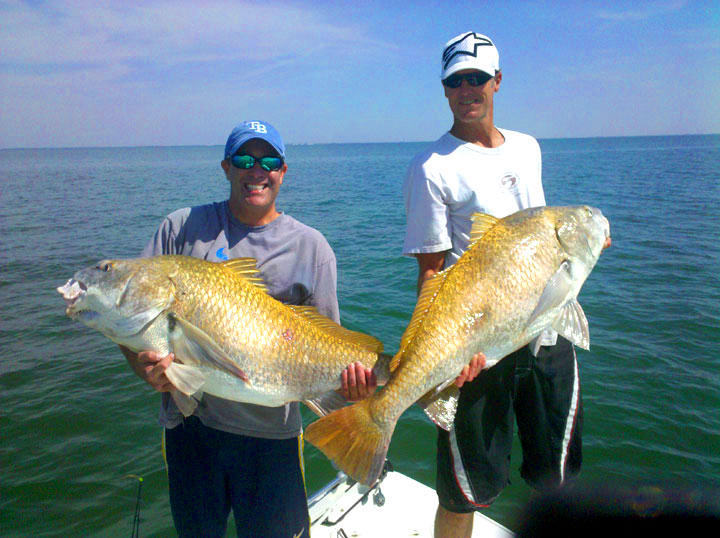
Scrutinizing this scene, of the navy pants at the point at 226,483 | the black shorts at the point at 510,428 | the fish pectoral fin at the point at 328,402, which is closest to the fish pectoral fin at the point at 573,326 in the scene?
the black shorts at the point at 510,428

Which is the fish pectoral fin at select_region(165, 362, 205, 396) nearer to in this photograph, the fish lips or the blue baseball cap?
the fish lips

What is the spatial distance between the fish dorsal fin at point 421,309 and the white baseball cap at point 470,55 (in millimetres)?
1348

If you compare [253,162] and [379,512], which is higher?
[253,162]

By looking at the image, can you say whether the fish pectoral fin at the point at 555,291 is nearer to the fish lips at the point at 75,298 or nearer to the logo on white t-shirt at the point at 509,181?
the logo on white t-shirt at the point at 509,181

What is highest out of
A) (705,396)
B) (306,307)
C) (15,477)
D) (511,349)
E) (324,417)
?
(306,307)

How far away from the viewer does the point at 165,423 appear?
9.68ft

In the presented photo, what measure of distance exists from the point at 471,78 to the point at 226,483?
2988 millimetres

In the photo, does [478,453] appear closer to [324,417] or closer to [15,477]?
[324,417]

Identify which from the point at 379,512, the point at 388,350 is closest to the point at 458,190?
the point at 379,512

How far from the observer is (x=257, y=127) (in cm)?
310

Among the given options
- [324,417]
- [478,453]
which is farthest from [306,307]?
[478,453]

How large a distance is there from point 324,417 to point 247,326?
0.64 m

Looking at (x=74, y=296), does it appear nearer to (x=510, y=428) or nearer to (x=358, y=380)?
(x=358, y=380)

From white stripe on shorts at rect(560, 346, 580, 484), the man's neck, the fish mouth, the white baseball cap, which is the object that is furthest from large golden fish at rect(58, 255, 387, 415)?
the white baseball cap
